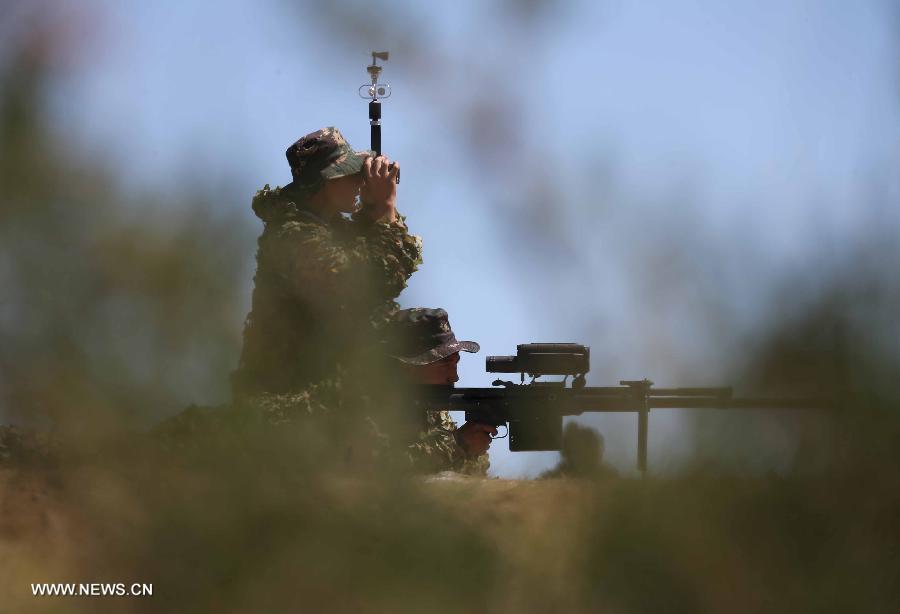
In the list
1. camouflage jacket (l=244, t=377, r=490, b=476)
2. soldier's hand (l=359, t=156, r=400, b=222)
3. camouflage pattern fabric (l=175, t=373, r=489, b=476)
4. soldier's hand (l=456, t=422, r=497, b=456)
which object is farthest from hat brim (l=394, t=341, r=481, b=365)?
soldier's hand (l=359, t=156, r=400, b=222)

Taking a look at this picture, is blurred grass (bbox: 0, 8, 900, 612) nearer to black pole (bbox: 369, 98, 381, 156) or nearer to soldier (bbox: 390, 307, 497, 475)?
soldier (bbox: 390, 307, 497, 475)

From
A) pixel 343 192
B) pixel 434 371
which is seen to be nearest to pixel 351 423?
pixel 434 371

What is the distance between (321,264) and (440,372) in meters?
1.08

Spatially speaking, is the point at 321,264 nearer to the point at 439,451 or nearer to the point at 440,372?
the point at 440,372

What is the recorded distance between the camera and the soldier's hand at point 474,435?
947 centimetres

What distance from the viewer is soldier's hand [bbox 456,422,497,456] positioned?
947cm

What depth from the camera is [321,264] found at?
916cm

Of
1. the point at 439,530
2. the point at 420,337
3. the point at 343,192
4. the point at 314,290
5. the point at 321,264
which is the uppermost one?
the point at 343,192

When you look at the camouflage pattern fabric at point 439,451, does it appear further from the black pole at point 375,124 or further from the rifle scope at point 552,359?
the black pole at point 375,124

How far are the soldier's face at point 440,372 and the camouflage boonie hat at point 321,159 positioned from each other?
137 centimetres

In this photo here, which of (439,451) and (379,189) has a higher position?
(379,189)

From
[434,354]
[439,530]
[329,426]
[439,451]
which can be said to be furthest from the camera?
[439,451]

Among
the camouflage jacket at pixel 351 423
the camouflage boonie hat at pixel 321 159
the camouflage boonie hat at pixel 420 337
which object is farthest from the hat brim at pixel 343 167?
the camouflage jacket at pixel 351 423

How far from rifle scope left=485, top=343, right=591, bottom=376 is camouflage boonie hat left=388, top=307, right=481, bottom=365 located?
1.52 feet
